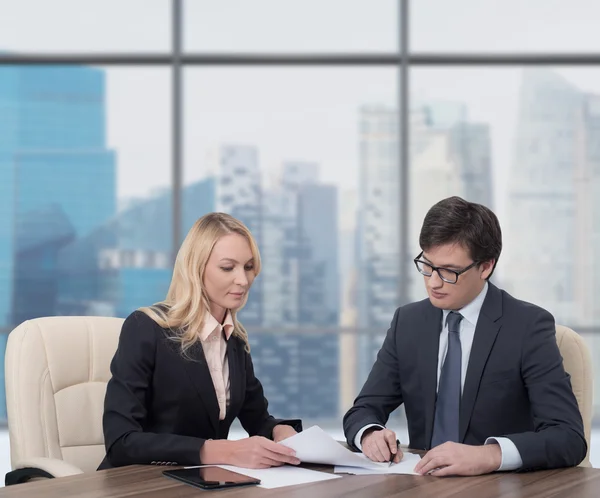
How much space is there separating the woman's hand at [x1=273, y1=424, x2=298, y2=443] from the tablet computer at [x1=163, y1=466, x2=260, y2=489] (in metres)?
0.52

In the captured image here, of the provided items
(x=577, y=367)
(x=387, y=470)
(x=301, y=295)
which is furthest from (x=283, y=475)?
(x=301, y=295)

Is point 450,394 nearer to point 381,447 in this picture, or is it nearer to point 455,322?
point 455,322

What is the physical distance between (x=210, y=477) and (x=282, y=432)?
0.68 metres

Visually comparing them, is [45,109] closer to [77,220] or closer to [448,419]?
[77,220]

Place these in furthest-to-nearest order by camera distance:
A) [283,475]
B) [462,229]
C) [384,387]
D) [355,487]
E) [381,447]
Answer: [384,387] → [462,229] → [381,447] → [283,475] → [355,487]

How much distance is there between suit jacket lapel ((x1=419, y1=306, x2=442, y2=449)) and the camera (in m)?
2.66

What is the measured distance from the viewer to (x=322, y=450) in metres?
2.21

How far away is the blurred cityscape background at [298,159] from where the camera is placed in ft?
17.4

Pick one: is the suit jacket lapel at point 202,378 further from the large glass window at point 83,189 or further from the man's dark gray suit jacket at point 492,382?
the large glass window at point 83,189

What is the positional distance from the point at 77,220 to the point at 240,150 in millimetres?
1083
